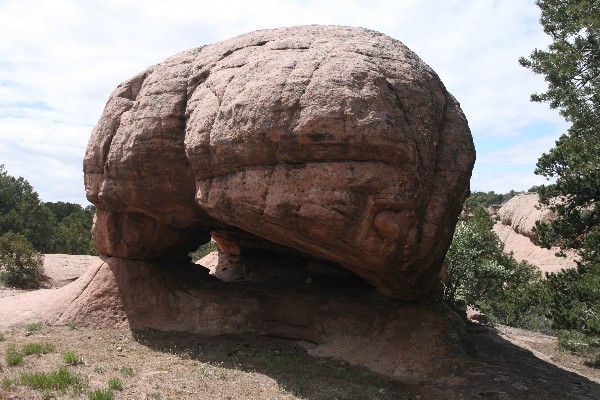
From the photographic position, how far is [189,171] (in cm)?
909

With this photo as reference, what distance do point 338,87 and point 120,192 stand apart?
4.69 meters

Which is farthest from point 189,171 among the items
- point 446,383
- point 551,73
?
point 551,73

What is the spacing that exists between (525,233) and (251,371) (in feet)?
82.3

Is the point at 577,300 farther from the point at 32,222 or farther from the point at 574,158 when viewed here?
the point at 32,222

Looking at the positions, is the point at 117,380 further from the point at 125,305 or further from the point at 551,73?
the point at 551,73

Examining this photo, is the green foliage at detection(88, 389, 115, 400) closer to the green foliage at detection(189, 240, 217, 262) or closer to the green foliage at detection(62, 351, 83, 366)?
the green foliage at detection(62, 351, 83, 366)

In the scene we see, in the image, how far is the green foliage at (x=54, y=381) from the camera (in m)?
6.48

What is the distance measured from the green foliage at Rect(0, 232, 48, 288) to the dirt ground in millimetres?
7321

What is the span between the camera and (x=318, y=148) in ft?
23.5

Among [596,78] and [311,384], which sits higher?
[596,78]

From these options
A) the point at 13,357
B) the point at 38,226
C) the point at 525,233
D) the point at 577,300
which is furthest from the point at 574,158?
the point at 38,226

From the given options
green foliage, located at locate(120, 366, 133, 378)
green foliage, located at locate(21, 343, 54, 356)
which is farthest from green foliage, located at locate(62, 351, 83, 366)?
green foliage, located at locate(120, 366, 133, 378)

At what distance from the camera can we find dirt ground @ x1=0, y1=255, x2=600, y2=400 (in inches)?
274

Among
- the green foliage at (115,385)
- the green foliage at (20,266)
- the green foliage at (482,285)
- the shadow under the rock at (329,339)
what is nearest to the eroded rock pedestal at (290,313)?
the shadow under the rock at (329,339)
